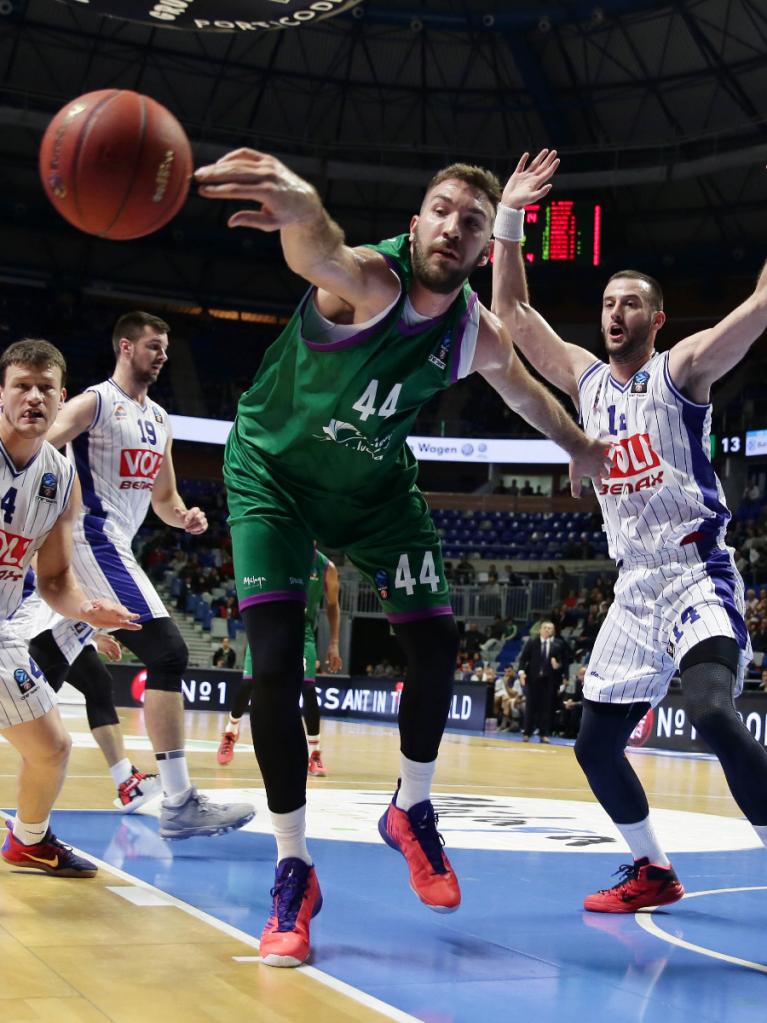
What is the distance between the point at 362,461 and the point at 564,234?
23.7m

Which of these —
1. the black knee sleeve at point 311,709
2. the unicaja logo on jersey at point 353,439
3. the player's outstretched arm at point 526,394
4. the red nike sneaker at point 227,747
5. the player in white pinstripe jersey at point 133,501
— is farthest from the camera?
the red nike sneaker at point 227,747

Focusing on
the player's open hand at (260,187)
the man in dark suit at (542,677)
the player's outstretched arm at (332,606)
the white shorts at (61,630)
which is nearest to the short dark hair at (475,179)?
the player's open hand at (260,187)

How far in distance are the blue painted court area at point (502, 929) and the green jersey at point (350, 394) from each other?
1513 millimetres

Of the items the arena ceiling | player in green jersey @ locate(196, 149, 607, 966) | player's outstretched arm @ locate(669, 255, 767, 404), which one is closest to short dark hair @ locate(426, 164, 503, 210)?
player in green jersey @ locate(196, 149, 607, 966)

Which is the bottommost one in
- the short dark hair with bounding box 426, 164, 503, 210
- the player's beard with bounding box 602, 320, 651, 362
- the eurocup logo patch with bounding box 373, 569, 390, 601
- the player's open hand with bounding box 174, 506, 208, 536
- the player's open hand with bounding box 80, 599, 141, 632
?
the player's open hand with bounding box 80, 599, 141, 632

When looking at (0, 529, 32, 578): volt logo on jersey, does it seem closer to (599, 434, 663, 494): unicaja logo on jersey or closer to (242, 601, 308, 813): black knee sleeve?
(242, 601, 308, 813): black knee sleeve

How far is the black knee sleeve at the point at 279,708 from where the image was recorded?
3697 mm

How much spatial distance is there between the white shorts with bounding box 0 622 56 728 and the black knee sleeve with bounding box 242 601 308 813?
3.51 feet

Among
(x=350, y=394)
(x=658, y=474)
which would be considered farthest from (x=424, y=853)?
(x=658, y=474)

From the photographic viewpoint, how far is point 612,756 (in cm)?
450

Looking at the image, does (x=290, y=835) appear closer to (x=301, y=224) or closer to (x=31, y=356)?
(x=301, y=224)

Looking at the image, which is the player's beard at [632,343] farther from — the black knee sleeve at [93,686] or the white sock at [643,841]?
the black knee sleeve at [93,686]

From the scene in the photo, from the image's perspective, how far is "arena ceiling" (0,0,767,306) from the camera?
A: 24.6 metres

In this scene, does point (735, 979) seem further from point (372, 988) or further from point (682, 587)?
point (682, 587)
